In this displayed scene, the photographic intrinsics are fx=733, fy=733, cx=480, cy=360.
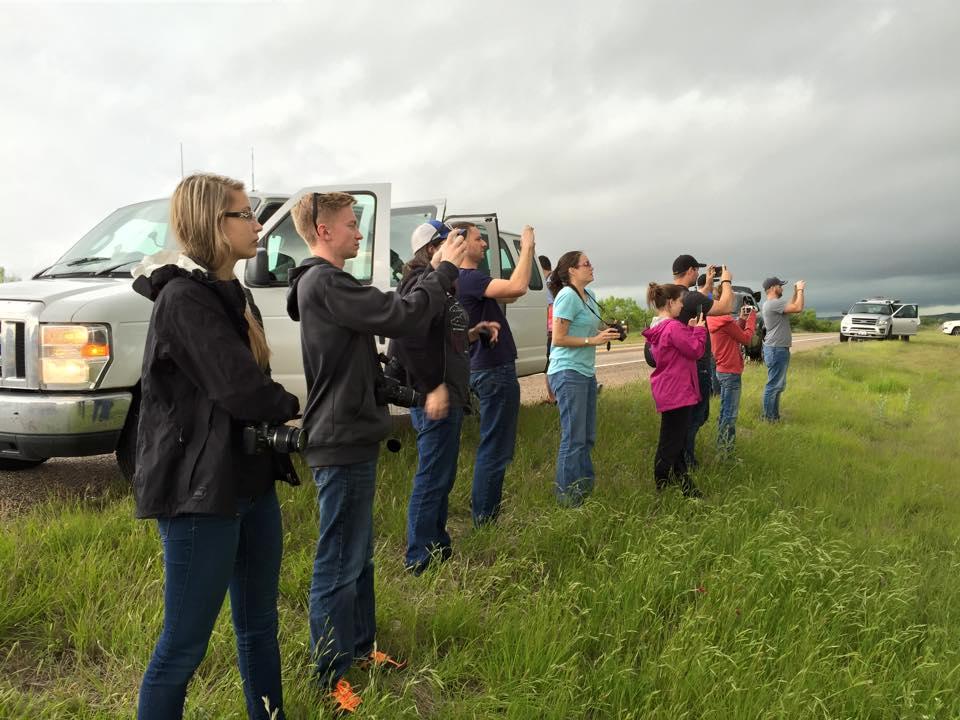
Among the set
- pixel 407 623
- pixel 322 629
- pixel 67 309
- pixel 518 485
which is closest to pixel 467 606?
pixel 407 623

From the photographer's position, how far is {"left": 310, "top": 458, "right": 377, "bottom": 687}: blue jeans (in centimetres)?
263

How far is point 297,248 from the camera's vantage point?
5.73m

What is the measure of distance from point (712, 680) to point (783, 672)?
1.32 ft

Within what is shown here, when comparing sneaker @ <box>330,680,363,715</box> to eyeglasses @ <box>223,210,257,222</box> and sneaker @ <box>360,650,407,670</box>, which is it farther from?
eyeglasses @ <box>223,210,257,222</box>

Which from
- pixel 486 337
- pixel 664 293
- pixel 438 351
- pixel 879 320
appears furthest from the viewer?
pixel 879 320

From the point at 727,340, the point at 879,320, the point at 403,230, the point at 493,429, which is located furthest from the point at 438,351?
the point at 879,320

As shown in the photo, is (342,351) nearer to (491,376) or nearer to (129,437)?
(491,376)

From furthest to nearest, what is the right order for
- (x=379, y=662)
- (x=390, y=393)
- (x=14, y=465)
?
(x=14, y=465)
(x=379, y=662)
(x=390, y=393)

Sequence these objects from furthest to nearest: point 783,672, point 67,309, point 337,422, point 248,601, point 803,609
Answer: point 67,309, point 803,609, point 783,672, point 337,422, point 248,601

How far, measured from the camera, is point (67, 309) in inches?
170

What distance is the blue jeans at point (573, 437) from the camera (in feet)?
16.4

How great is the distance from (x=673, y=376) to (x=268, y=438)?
3.84 m

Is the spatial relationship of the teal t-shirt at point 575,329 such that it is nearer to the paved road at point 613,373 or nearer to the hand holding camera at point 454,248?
the hand holding camera at point 454,248

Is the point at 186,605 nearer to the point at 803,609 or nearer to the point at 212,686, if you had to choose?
the point at 212,686
